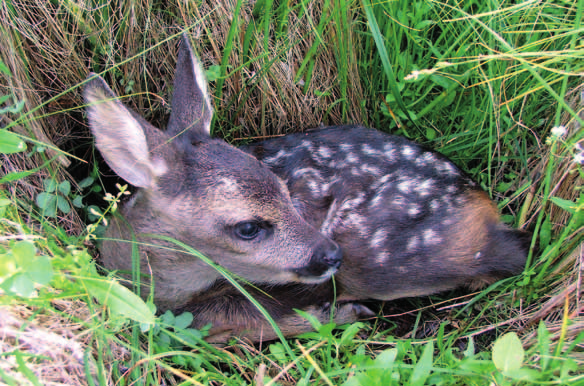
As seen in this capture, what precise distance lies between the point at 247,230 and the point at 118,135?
0.65 m

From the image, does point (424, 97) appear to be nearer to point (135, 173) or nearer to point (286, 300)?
point (286, 300)

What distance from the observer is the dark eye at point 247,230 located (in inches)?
88.2

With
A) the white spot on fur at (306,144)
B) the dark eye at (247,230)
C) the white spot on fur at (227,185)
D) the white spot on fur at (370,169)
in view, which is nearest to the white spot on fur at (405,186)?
the white spot on fur at (370,169)

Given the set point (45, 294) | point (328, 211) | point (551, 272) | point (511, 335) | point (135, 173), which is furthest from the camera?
point (328, 211)

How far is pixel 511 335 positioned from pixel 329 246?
859 millimetres

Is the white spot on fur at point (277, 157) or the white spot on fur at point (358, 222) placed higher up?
the white spot on fur at point (277, 157)

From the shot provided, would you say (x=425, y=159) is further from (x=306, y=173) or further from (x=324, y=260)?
(x=324, y=260)

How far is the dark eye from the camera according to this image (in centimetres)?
224

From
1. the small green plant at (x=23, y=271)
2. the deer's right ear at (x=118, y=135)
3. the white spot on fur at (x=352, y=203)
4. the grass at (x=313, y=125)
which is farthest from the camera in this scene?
the white spot on fur at (x=352, y=203)

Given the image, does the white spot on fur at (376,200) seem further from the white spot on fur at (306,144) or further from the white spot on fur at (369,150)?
the white spot on fur at (306,144)

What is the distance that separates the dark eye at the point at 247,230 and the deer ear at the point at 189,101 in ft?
1.50

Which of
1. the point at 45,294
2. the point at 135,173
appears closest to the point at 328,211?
the point at 135,173

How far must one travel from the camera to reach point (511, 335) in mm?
1743

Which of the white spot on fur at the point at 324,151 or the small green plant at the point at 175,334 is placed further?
the white spot on fur at the point at 324,151
